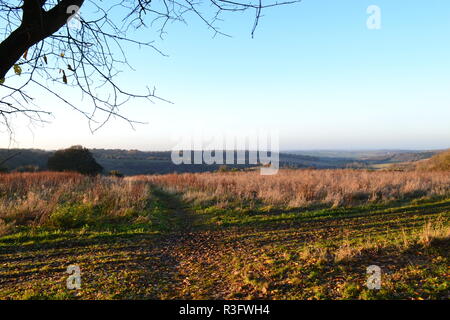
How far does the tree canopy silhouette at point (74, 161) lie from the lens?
25406 millimetres

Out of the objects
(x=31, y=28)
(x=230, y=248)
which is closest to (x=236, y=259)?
(x=230, y=248)

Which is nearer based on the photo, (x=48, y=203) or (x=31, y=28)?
(x=31, y=28)

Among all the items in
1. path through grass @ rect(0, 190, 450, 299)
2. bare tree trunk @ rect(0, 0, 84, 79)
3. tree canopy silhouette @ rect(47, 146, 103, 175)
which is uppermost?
bare tree trunk @ rect(0, 0, 84, 79)

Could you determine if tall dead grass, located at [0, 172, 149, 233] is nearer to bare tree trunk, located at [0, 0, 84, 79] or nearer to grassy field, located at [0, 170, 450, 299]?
grassy field, located at [0, 170, 450, 299]

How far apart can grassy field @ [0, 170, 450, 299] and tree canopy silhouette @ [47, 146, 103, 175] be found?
17508 millimetres

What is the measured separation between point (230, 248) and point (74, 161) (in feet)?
81.5

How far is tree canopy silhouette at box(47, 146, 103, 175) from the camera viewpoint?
83.4 feet

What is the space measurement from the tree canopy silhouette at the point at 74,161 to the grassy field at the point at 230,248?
57.4 ft

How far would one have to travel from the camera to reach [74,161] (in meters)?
25.7

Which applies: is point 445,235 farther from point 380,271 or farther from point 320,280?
point 320,280

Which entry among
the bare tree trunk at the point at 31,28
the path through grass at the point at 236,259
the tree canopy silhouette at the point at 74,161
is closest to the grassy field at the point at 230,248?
the path through grass at the point at 236,259

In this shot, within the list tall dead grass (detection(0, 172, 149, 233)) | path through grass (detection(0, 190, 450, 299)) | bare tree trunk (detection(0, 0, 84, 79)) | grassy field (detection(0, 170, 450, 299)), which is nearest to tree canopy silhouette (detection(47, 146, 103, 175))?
tall dead grass (detection(0, 172, 149, 233))

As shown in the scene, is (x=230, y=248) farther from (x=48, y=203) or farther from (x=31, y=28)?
(x=48, y=203)
